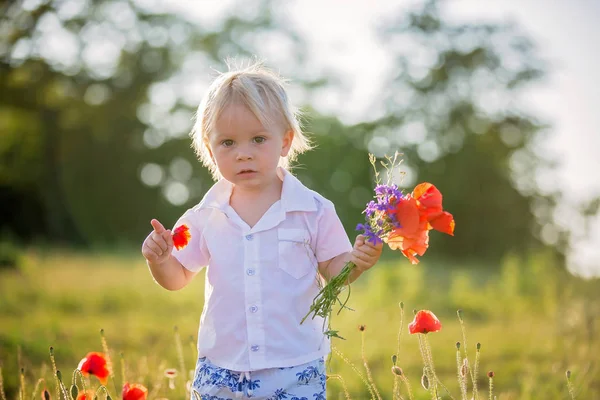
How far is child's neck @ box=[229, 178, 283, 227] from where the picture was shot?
265cm

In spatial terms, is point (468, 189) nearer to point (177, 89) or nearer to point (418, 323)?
point (177, 89)

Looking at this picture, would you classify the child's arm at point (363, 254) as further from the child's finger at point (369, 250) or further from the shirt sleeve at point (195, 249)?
the shirt sleeve at point (195, 249)

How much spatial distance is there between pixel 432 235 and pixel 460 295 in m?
10.2

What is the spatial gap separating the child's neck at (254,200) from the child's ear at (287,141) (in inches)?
4.9

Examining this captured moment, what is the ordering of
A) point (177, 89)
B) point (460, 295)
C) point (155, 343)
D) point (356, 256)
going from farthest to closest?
point (177, 89), point (460, 295), point (155, 343), point (356, 256)

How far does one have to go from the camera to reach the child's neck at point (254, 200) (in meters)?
2.65

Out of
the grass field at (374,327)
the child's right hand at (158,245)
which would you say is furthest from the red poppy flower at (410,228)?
A: the grass field at (374,327)

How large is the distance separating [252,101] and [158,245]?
2.15ft

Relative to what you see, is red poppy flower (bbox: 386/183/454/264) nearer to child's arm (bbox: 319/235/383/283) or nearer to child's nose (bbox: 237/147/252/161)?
child's arm (bbox: 319/235/383/283)

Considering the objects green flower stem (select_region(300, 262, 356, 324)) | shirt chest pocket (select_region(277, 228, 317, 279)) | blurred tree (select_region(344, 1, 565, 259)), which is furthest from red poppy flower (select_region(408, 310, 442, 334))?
blurred tree (select_region(344, 1, 565, 259))

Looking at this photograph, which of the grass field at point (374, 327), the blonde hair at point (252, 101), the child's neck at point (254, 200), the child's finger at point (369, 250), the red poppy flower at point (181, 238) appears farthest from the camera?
the grass field at point (374, 327)

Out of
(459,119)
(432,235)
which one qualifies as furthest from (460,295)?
(459,119)

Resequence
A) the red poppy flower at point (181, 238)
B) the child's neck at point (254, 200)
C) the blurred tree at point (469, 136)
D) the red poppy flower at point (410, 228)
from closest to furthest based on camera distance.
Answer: the red poppy flower at point (410, 228) → the red poppy flower at point (181, 238) → the child's neck at point (254, 200) → the blurred tree at point (469, 136)

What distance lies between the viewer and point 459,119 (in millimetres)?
20500
